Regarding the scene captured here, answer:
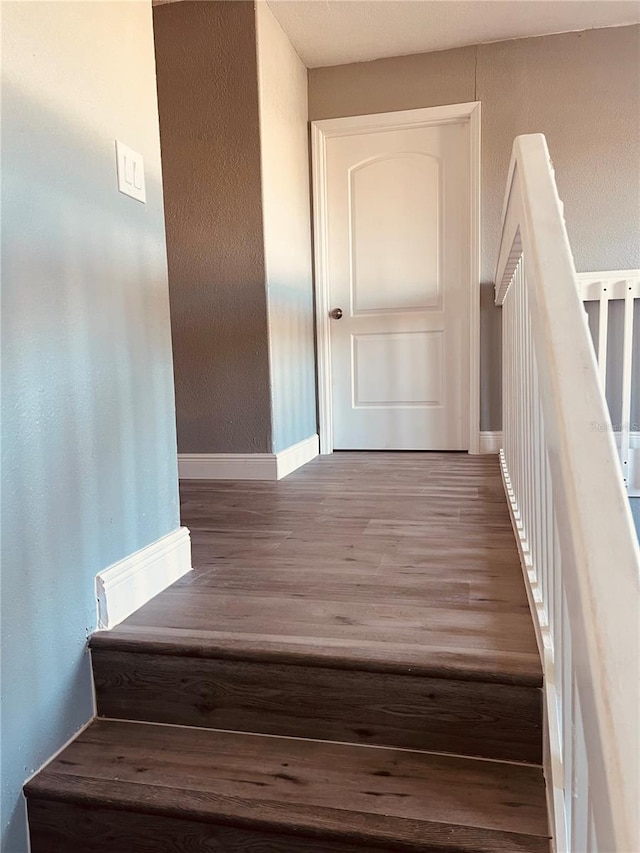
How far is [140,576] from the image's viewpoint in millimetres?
1448

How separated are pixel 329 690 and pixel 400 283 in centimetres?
283

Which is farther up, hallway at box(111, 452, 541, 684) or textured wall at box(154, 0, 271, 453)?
textured wall at box(154, 0, 271, 453)

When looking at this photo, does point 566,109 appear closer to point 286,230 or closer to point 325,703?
point 286,230

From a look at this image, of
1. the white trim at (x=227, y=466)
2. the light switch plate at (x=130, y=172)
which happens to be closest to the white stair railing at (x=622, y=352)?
the white trim at (x=227, y=466)

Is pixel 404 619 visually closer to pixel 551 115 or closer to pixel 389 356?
pixel 389 356

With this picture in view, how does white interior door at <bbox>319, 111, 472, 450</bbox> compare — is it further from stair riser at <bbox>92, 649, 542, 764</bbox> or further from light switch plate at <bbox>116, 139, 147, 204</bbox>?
stair riser at <bbox>92, 649, 542, 764</bbox>

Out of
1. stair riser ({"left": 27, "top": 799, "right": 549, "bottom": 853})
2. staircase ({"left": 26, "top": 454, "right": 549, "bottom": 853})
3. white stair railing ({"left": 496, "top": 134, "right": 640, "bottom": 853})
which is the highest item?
white stair railing ({"left": 496, "top": 134, "right": 640, "bottom": 853})

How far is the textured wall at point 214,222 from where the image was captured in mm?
2805

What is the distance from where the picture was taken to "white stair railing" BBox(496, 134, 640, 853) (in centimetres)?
48

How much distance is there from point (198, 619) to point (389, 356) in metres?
2.56

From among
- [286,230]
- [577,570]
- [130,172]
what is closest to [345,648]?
[577,570]

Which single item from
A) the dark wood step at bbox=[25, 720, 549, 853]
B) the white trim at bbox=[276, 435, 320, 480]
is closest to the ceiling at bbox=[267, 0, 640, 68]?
the white trim at bbox=[276, 435, 320, 480]

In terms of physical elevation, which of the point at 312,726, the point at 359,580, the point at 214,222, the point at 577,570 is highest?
the point at 214,222

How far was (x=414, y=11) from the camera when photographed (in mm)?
2994
